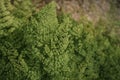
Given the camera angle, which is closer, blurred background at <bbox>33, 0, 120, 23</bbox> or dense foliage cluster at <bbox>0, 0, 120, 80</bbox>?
dense foliage cluster at <bbox>0, 0, 120, 80</bbox>

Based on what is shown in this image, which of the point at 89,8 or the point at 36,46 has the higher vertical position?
the point at 89,8

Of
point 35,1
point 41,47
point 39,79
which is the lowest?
point 39,79

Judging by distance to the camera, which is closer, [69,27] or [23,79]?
[23,79]

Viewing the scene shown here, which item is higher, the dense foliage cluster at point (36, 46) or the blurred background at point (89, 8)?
the blurred background at point (89, 8)

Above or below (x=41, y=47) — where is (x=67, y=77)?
below

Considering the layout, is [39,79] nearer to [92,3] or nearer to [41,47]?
[41,47]

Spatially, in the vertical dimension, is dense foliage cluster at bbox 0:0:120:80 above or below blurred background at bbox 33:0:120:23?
below

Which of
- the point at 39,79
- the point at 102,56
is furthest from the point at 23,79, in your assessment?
the point at 102,56

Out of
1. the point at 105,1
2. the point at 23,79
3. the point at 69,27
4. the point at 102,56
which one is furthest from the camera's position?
the point at 105,1

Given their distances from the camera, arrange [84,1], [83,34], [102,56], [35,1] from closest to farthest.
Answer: [83,34]
[102,56]
[35,1]
[84,1]

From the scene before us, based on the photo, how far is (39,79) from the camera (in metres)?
22.0

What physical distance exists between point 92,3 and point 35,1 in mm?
8033

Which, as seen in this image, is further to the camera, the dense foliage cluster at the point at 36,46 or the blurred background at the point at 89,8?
the blurred background at the point at 89,8

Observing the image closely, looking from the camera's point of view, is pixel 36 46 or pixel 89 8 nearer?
pixel 36 46
